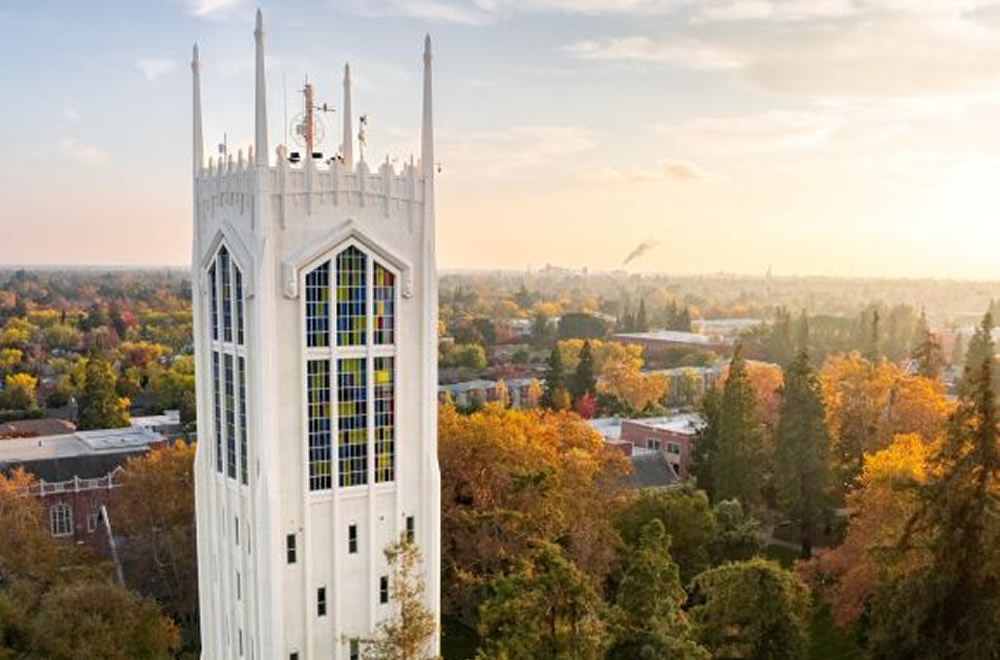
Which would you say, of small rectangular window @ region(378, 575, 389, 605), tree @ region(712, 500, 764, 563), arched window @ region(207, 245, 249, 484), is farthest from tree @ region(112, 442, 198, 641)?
tree @ region(712, 500, 764, 563)

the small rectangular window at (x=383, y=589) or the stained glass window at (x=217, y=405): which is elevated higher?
the stained glass window at (x=217, y=405)

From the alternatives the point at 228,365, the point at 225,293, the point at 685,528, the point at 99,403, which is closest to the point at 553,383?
the point at 99,403

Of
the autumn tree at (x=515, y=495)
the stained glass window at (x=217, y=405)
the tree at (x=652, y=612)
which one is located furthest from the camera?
the autumn tree at (x=515, y=495)

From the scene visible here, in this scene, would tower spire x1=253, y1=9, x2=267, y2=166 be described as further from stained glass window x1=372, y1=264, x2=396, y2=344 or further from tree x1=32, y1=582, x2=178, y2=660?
tree x1=32, y1=582, x2=178, y2=660

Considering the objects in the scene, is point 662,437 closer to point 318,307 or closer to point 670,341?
point 318,307

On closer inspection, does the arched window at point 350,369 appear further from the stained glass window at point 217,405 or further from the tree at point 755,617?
the tree at point 755,617

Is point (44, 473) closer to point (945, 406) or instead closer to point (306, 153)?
point (306, 153)

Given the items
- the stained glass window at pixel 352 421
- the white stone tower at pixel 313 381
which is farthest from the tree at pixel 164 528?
the stained glass window at pixel 352 421
